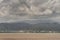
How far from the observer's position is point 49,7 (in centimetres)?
107

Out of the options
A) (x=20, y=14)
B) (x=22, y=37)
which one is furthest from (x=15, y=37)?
(x=20, y=14)

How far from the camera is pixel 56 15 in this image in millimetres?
1060

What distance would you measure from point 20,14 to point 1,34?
205mm

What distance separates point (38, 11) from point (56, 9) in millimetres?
137

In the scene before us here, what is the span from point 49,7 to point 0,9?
37cm

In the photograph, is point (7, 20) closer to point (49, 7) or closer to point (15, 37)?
point (15, 37)

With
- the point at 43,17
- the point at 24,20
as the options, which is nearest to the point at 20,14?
the point at 24,20

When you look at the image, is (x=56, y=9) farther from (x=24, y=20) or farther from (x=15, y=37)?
(x=15, y=37)

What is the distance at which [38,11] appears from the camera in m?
1.07

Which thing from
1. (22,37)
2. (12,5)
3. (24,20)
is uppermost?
(12,5)

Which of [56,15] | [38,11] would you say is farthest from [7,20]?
[56,15]

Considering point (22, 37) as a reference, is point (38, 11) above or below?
above

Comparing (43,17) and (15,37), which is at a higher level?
(43,17)

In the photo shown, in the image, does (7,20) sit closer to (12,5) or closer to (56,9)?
(12,5)
